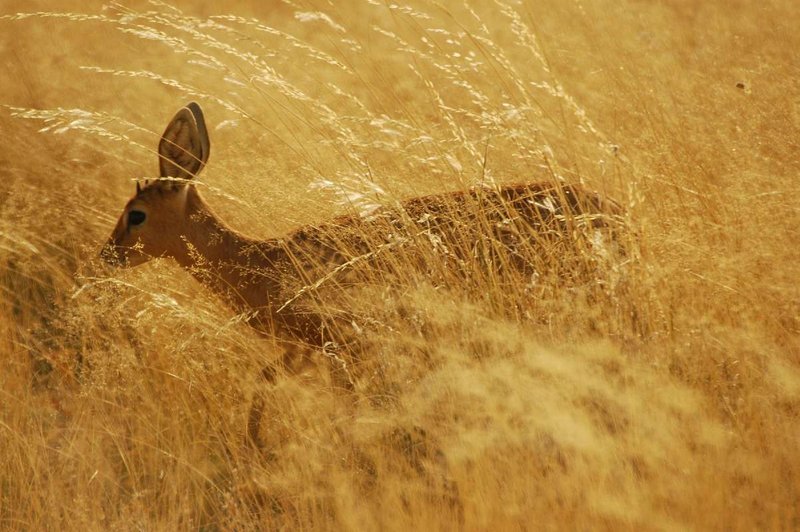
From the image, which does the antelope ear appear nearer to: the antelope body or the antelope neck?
the antelope body

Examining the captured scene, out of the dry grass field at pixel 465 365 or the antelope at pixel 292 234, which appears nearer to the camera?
the dry grass field at pixel 465 365

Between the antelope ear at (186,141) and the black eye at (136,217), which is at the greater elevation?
the antelope ear at (186,141)

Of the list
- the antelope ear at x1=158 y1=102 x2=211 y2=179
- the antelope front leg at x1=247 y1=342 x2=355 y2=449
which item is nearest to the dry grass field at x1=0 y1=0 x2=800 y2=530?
the antelope front leg at x1=247 y1=342 x2=355 y2=449

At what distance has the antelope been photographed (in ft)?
9.56

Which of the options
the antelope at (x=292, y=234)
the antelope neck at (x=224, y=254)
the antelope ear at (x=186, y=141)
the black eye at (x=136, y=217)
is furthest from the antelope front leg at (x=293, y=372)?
the black eye at (x=136, y=217)

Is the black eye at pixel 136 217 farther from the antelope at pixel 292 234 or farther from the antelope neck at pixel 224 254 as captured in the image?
the antelope neck at pixel 224 254

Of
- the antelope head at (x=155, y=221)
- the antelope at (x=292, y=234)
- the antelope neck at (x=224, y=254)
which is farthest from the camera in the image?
the antelope head at (x=155, y=221)

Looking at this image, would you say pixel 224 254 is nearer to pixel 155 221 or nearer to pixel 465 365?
pixel 155 221

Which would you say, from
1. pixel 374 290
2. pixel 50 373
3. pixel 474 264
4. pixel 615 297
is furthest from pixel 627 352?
pixel 50 373

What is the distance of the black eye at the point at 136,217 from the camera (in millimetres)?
3715

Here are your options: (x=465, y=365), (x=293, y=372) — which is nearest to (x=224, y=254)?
(x=293, y=372)

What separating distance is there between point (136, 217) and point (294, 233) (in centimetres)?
74

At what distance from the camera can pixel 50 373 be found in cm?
352

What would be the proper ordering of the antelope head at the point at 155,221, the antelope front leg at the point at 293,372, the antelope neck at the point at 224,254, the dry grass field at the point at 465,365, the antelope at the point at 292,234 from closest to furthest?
the dry grass field at the point at 465,365 < the antelope front leg at the point at 293,372 < the antelope at the point at 292,234 < the antelope neck at the point at 224,254 < the antelope head at the point at 155,221
